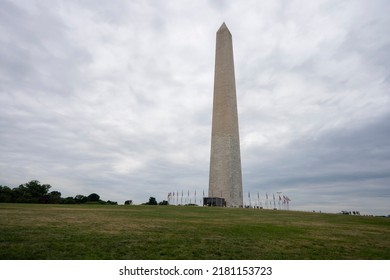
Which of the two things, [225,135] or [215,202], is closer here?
[215,202]

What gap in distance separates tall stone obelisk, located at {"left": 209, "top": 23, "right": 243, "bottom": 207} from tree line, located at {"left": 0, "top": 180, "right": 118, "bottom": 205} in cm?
1573

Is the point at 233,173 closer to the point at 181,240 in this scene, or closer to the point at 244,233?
the point at 244,233

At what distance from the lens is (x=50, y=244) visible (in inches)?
340

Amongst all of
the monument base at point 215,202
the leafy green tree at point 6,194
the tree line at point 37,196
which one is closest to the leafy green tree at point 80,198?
the tree line at point 37,196

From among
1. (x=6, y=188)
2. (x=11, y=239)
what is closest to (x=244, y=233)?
(x=11, y=239)

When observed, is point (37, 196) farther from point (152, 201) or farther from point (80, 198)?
point (152, 201)

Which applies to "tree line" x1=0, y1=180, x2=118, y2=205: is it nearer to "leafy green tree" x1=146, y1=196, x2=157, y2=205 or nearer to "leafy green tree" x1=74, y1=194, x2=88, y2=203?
"leafy green tree" x1=74, y1=194, x2=88, y2=203

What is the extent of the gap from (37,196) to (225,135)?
101 feet

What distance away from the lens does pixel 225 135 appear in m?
47.0

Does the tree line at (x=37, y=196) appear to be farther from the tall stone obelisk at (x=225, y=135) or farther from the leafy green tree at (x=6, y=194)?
the tall stone obelisk at (x=225, y=135)

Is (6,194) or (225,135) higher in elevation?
(225,135)

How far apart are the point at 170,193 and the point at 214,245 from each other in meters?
40.7

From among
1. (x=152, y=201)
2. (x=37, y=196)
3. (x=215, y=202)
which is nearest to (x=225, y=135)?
(x=215, y=202)

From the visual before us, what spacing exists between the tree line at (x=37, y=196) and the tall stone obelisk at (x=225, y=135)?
15728 mm
